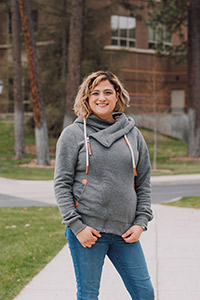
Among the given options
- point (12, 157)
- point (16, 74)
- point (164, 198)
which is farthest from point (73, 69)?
point (164, 198)

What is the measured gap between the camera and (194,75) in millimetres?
29219

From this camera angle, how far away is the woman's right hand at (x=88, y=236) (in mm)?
3123

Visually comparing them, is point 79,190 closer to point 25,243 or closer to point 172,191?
point 25,243

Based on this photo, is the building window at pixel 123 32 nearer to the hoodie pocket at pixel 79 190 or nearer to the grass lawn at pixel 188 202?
the grass lawn at pixel 188 202

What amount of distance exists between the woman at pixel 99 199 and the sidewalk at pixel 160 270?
5.89 ft

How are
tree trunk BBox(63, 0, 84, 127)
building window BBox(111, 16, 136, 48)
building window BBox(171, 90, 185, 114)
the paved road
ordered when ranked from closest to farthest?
1. the paved road
2. tree trunk BBox(63, 0, 84, 127)
3. building window BBox(111, 16, 136, 48)
4. building window BBox(171, 90, 185, 114)

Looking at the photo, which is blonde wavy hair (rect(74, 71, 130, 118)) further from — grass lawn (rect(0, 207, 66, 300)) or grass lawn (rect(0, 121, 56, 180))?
grass lawn (rect(0, 121, 56, 180))

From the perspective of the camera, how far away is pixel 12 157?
2945 cm

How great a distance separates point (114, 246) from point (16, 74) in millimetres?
25497

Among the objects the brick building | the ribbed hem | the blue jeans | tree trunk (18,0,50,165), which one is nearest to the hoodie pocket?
the ribbed hem

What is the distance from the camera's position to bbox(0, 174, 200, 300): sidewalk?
5090mm

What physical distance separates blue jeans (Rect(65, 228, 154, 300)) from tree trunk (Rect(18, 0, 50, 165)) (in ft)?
67.0

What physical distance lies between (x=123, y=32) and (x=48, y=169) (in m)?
25.7

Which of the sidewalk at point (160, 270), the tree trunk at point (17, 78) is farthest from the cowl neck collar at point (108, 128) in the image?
the tree trunk at point (17, 78)
